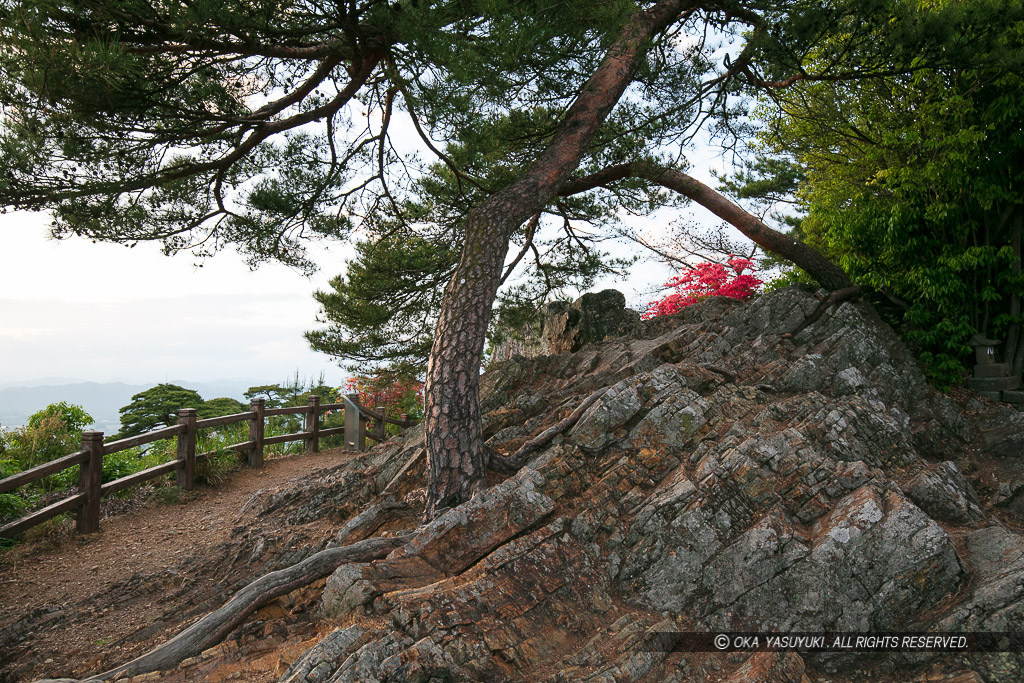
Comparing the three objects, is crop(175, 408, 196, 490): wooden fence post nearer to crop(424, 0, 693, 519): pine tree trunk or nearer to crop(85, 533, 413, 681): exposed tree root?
crop(85, 533, 413, 681): exposed tree root

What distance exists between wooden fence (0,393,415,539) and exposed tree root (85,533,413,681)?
380cm

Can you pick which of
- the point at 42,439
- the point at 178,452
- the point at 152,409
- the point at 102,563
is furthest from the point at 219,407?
the point at 102,563

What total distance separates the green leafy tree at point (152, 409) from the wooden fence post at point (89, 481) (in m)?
7.01

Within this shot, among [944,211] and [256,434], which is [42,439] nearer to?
[256,434]

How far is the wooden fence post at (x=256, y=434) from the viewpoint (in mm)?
11469

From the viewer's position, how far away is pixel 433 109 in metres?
6.59

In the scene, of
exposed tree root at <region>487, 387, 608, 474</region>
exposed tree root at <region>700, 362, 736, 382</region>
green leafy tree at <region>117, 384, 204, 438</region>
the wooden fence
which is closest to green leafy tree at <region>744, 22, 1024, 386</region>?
exposed tree root at <region>700, 362, 736, 382</region>

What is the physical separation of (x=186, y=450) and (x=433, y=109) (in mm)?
6773

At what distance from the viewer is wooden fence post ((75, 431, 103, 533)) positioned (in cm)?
812

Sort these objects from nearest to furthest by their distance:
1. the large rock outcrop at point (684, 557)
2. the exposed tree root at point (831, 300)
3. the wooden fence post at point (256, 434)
A: the large rock outcrop at point (684, 557)
the exposed tree root at point (831, 300)
the wooden fence post at point (256, 434)

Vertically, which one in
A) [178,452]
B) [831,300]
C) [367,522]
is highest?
[831,300]

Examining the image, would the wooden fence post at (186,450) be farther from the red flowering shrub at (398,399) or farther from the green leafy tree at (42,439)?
the red flowering shrub at (398,399)

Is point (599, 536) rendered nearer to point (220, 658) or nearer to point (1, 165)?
point (220, 658)

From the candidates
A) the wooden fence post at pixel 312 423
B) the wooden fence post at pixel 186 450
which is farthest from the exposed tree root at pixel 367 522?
the wooden fence post at pixel 312 423
